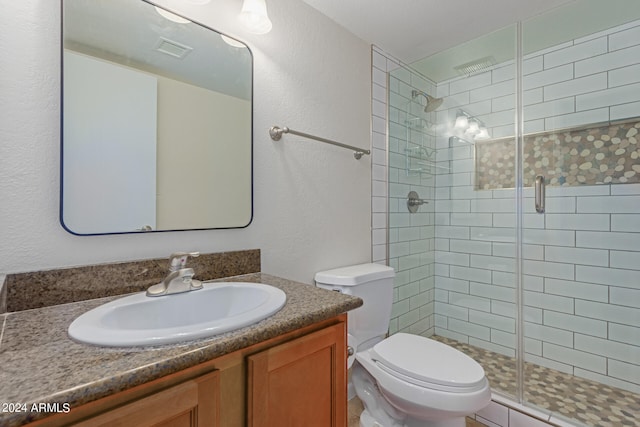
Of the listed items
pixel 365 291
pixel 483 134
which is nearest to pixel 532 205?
pixel 483 134

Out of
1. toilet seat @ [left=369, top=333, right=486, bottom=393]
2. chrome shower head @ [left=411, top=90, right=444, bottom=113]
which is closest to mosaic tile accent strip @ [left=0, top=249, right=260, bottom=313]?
toilet seat @ [left=369, top=333, right=486, bottom=393]

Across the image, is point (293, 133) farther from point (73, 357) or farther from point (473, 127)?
point (473, 127)

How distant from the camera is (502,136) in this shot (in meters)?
1.93

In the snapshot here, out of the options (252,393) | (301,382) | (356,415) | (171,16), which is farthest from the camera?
(356,415)

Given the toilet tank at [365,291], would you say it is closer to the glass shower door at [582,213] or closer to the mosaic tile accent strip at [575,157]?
the glass shower door at [582,213]

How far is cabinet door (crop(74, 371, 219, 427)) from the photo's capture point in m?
0.49

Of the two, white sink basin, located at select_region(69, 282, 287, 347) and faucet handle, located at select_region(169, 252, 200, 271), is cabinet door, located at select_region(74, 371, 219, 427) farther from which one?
faucet handle, located at select_region(169, 252, 200, 271)

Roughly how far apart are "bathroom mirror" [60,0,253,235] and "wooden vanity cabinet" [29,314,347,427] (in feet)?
1.87

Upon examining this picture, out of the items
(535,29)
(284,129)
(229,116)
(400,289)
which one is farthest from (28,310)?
(535,29)

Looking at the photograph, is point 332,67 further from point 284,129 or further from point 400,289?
point 400,289

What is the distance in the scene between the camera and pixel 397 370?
1228 mm

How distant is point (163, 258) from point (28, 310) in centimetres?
33

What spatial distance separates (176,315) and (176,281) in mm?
101

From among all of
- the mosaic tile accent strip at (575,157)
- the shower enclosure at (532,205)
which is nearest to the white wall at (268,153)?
the shower enclosure at (532,205)
